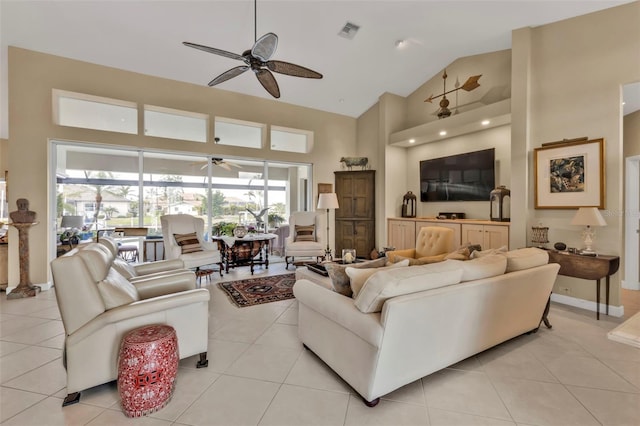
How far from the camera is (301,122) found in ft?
20.7

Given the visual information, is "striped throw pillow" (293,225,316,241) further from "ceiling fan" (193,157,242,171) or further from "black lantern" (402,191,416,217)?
"black lantern" (402,191,416,217)

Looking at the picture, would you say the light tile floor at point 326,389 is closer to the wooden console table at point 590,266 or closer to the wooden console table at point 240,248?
the wooden console table at point 590,266

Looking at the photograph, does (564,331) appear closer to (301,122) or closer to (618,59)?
(618,59)

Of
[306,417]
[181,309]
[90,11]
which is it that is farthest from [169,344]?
[90,11]

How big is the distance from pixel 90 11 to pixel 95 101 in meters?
1.50

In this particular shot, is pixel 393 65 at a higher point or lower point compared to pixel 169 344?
higher

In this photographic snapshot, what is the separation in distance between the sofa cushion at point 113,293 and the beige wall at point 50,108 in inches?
135

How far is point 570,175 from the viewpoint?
3.50 metres

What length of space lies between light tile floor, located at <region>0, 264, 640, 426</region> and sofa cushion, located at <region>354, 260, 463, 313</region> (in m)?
0.66

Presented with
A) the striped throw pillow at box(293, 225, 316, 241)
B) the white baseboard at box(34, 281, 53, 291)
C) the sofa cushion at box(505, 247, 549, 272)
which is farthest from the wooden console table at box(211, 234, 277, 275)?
the sofa cushion at box(505, 247, 549, 272)

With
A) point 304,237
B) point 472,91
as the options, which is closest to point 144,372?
point 304,237

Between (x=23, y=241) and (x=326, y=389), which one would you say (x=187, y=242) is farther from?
(x=326, y=389)

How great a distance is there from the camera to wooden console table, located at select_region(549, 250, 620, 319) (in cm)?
299

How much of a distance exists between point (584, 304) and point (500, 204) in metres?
1.63
